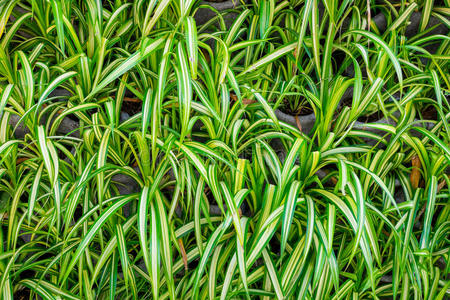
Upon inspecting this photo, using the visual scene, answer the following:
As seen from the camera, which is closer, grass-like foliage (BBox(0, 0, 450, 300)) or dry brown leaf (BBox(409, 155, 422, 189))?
grass-like foliage (BBox(0, 0, 450, 300))

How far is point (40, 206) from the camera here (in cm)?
96

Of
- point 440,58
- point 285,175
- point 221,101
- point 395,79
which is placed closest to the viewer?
point 285,175

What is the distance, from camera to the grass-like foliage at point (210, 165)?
767 millimetres

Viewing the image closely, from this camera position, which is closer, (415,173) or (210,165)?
(210,165)

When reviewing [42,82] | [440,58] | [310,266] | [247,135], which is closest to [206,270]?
[310,266]

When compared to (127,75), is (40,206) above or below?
below

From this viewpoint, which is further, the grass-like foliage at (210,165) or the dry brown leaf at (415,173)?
the dry brown leaf at (415,173)

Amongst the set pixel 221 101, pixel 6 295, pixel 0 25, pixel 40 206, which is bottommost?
pixel 6 295

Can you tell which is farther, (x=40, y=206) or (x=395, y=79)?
(x=395, y=79)

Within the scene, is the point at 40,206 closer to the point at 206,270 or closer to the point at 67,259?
the point at 67,259

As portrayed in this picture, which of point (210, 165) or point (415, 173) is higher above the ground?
point (210, 165)

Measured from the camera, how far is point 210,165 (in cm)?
79

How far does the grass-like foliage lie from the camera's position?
0.77m

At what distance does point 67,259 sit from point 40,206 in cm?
21
